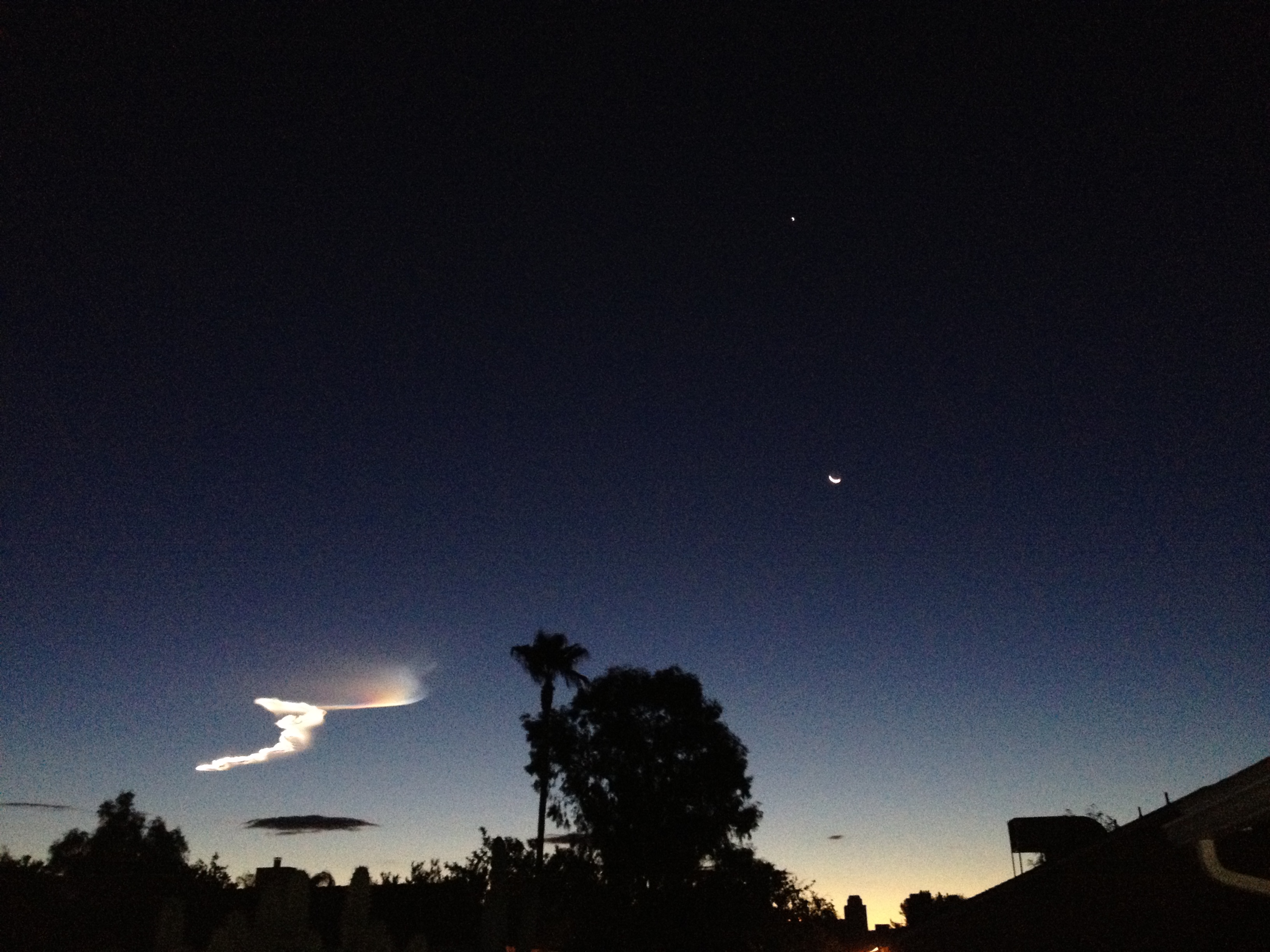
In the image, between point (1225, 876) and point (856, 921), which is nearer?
point (1225, 876)

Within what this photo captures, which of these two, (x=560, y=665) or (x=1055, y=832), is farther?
(x=560, y=665)

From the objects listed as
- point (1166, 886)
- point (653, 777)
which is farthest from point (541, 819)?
point (1166, 886)

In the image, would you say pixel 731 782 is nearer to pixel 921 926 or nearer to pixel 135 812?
pixel 921 926

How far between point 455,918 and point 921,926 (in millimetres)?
22480

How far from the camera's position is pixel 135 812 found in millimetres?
58594

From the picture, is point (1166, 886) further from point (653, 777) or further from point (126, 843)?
point (126, 843)

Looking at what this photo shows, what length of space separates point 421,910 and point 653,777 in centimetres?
1056

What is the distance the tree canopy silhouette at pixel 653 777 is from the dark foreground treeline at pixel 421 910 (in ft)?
2.84

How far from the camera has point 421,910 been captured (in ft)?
99.7

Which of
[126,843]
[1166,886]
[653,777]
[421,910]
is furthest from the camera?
[126,843]

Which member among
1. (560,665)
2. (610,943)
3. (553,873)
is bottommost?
(610,943)

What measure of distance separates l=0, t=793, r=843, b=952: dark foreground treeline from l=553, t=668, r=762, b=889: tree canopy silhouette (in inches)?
34.0

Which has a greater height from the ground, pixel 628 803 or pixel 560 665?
pixel 560 665

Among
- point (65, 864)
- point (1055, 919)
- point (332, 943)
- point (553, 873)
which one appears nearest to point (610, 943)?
point (553, 873)
